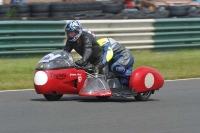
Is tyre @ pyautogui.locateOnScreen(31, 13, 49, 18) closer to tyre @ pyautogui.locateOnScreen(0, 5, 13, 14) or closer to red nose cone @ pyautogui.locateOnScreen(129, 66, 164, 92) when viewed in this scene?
tyre @ pyautogui.locateOnScreen(0, 5, 13, 14)

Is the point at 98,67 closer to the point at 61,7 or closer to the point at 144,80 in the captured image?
the point at 144,80

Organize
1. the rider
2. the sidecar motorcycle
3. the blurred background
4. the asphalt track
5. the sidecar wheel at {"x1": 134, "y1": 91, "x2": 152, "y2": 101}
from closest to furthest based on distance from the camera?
the asphalt track
the sidecar motorcycle
the rider
the sidecar wheel at {"x1": 134, "y1": 91, "x2": 152, "y2": 101}
the blurred background

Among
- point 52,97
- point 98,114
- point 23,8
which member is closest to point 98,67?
point 52,97

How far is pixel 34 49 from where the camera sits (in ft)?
45.3

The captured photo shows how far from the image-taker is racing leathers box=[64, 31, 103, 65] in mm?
8562

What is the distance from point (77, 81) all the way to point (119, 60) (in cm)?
85

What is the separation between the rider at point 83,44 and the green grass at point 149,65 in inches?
87.7

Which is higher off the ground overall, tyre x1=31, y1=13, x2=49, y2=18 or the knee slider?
the knee slider

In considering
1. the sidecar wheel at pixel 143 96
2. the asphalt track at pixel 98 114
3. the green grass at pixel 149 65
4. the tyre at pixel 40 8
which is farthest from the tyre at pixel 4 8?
the sidecar wheel at pixel 143 96

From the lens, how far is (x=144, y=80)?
877cm

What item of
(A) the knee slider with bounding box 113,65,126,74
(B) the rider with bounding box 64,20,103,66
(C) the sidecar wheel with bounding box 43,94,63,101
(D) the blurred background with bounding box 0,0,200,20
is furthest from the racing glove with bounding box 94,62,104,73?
(D) the blurred background with bounding box 0,0,200,20

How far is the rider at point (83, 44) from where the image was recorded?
854 centimetres

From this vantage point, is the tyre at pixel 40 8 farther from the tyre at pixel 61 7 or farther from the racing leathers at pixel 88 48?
the racing leathers at pixel 88 48

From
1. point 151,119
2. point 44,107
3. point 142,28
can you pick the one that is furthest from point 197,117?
point 142,28
